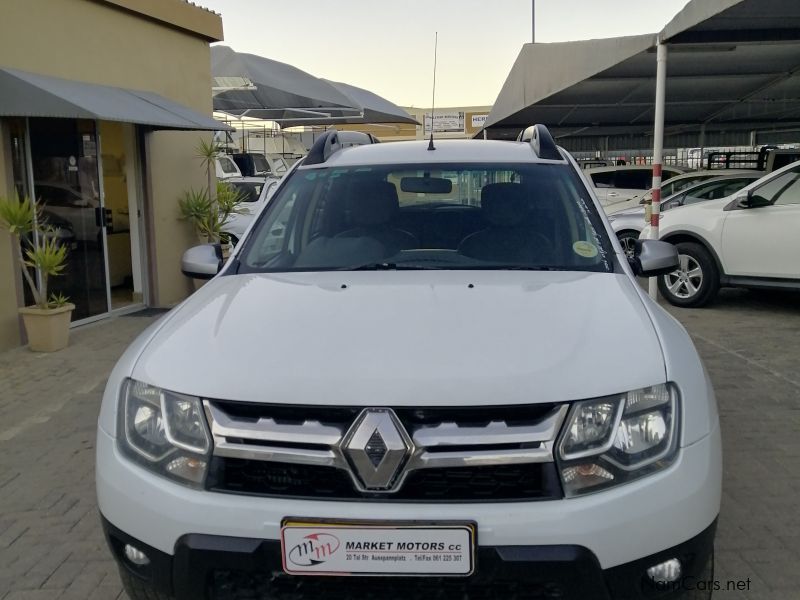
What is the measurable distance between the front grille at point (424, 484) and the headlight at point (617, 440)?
76 millimetres

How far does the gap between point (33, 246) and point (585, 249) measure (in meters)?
5.76

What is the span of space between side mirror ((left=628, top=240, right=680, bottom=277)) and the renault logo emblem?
6.52 feet

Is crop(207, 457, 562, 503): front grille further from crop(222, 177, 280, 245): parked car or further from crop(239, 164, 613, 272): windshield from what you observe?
crop(222, 177, 280, 245): parked car

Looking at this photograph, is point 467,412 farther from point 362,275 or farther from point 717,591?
point 717,591

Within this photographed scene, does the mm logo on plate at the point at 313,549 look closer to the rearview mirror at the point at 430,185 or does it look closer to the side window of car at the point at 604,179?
the rearview mirror at the point at 430,185

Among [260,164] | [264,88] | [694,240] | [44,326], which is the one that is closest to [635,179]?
[694,240]

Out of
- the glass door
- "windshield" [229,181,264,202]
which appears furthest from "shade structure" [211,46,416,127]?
the glass door

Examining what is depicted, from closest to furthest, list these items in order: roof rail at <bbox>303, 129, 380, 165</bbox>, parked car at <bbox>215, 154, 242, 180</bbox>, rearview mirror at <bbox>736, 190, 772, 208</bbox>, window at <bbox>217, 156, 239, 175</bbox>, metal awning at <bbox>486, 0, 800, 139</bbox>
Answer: roof rail at <bbox>303, 129, 380, 165</bbox> < rearview mirror at <bbox>736, 190, 772, 208</bbox> < metal awning at <bbox>486, 0, 800, 139</bbox> < parked car at <bbox>215, 154, 242, 180</bbox> < window at <bbox>217, 156, 239, 175</bbox>

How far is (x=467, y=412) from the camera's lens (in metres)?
2.17

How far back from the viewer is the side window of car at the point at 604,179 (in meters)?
14.9

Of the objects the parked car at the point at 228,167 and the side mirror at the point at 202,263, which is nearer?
the side mirror at the point at 202,263

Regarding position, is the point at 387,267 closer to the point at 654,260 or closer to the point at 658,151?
the point at 654,260

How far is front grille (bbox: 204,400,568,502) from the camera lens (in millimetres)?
2148

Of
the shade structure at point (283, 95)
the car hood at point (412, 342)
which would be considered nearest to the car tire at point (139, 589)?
the car hood at point (412, 342)
